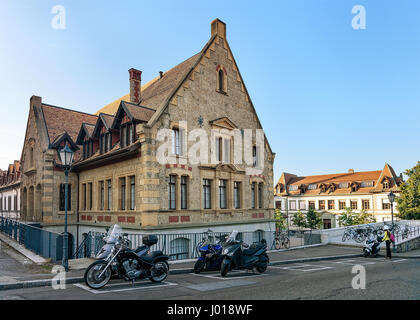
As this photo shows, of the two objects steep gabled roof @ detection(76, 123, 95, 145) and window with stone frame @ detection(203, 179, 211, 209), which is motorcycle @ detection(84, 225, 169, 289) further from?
steep gabled roof @ detection(76, 123, 95, 145)

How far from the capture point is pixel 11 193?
39.2 meters

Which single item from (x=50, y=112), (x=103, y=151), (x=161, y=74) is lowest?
(x=103, y=151)

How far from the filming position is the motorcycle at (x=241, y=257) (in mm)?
11148

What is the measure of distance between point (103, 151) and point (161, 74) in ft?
28.8

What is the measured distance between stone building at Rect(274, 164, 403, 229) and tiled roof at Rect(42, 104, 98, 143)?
55421 millimetres

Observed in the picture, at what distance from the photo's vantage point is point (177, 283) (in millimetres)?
10094

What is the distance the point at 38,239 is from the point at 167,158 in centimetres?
720

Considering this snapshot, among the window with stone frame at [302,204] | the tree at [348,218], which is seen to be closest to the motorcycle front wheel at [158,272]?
the tree at [348,218]

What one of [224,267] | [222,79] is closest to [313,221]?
[222,79]

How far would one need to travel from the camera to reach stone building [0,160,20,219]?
119 feet

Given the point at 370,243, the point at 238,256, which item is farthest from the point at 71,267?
the point at 370,243

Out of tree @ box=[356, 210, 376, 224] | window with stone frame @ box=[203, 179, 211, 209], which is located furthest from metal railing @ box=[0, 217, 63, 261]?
tree @ box=[356, 210, 376, 224]
